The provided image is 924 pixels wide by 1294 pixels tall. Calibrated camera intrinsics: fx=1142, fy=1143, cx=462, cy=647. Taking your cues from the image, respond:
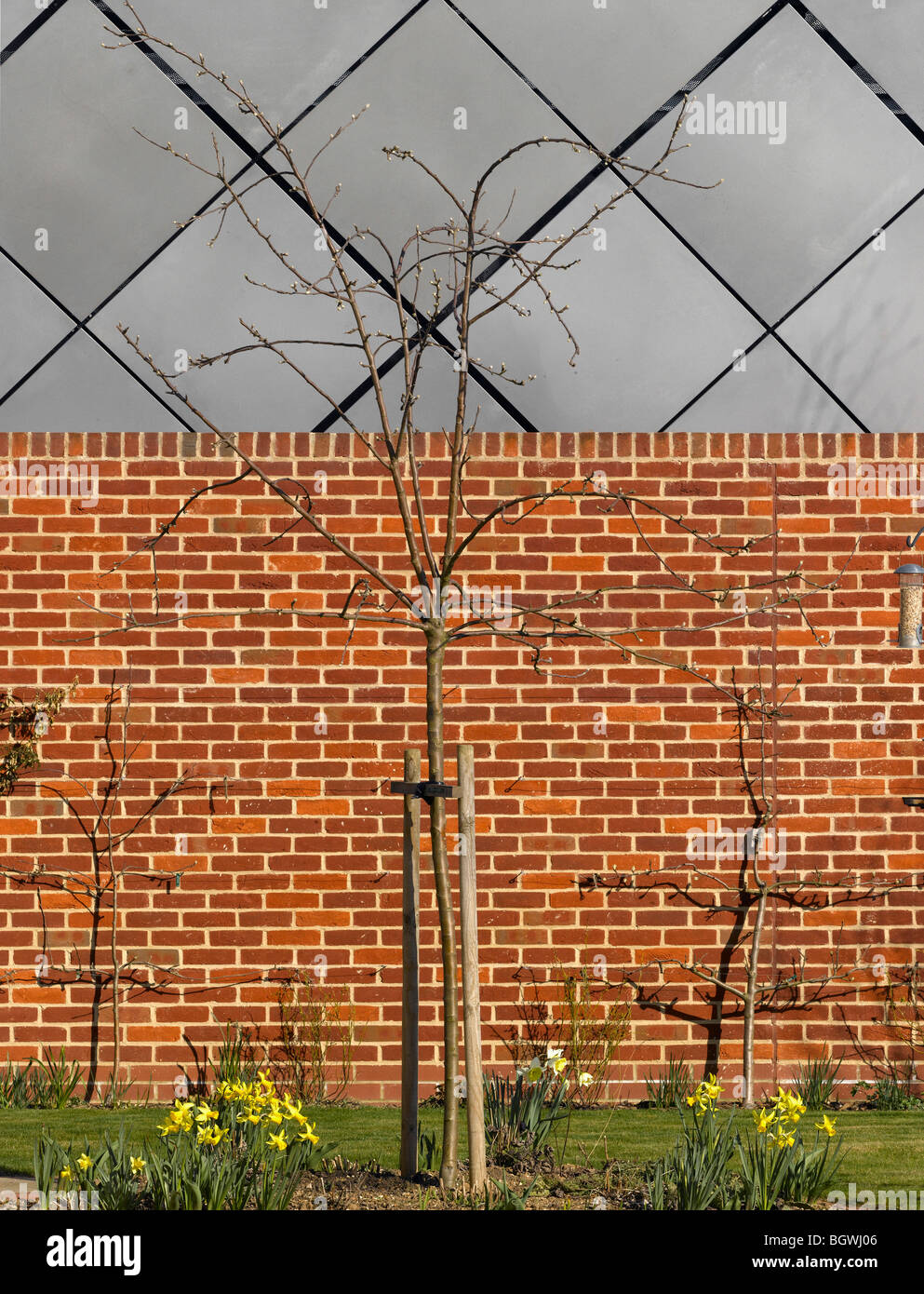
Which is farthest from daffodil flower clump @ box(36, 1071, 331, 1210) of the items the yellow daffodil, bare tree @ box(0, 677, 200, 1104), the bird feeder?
the bird feeder

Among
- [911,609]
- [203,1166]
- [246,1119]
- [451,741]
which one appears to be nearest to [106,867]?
[451,741]

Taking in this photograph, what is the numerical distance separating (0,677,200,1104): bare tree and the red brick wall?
0.05 m

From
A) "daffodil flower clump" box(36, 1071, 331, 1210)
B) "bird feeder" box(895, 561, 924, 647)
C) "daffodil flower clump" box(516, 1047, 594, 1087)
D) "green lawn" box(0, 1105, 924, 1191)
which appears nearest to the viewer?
"daffodil flower clump" box(36, 1071, 331, 1210)

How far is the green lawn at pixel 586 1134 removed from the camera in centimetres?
426

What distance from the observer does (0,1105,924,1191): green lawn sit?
4257mm

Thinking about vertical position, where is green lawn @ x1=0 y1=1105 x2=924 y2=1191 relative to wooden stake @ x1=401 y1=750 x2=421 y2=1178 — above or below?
below

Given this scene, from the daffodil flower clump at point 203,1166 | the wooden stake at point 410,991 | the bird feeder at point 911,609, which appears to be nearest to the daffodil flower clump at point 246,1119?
the daffodil flower clump at point 203,1166

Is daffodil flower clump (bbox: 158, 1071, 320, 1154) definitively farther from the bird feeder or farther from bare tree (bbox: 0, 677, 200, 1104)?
the bird feeder

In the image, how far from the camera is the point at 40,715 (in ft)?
18.1

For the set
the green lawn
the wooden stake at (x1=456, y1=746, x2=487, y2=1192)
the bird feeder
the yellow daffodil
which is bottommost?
the green lawn

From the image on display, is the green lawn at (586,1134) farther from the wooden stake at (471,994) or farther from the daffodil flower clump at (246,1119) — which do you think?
the wooden stake at (471,994)

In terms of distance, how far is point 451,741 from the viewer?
5594 mm

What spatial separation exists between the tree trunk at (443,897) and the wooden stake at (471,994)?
50 mm

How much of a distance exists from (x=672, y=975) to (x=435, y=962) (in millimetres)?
1147
